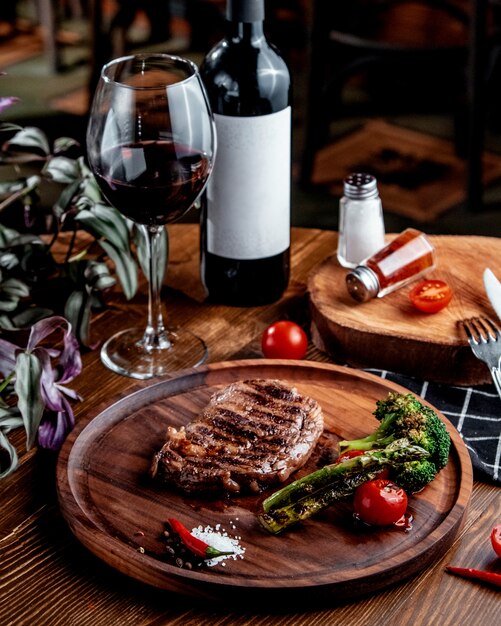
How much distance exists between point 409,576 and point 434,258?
0.77 meters

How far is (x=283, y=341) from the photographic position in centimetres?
157

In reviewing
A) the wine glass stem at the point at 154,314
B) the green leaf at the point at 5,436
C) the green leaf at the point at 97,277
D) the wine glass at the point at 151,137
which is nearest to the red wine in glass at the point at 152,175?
the wine glass at the point at 151,137

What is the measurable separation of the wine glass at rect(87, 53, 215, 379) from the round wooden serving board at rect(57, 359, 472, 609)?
0.28m

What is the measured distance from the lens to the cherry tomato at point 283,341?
1571mm

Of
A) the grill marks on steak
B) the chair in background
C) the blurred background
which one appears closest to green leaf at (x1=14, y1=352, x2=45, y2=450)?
the grill marks on steak

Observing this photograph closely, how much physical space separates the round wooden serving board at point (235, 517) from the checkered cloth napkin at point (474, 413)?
55 mm

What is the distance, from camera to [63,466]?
4.19 feet

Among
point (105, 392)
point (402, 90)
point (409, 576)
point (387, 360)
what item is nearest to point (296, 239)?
point (387, 360)

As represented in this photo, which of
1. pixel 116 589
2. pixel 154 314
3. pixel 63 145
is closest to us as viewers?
pixel 116 589

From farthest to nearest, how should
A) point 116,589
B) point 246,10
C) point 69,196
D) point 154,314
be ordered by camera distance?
1. point 69,196
2. point 154,314
3. point 246,10
4. point 116,589

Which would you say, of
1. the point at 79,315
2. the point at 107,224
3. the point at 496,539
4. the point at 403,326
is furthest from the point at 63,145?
the point at 496,539

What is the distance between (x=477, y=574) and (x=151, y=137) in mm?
742

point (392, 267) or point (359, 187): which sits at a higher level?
point (359, 187)

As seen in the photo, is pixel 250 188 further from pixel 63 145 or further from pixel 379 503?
pixel 379 503
